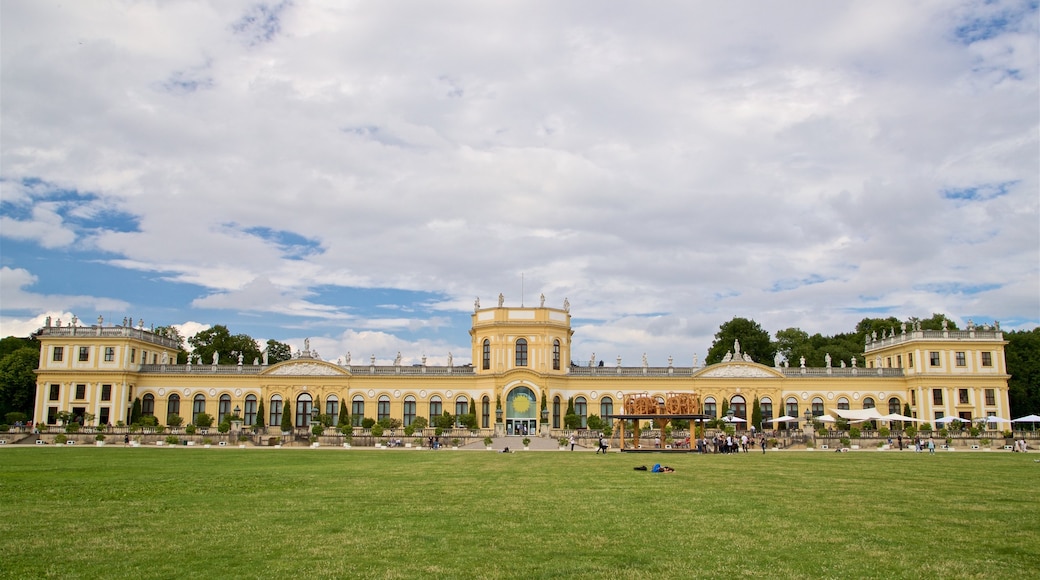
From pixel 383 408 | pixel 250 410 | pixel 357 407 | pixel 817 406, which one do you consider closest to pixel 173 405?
pixel 250 410

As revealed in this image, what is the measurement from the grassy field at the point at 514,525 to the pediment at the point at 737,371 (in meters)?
43.0

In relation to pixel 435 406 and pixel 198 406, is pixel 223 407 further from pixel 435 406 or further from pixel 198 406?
pixel 435 406

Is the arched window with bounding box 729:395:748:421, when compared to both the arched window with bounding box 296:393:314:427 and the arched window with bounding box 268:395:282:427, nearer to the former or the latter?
the arched window with bounding box 296:393:314:427

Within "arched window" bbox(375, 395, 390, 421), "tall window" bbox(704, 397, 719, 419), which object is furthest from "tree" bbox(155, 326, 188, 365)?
"tall window" bbox(704, 397, 719, 419)

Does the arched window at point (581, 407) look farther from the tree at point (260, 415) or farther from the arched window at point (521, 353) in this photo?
the tree at point (260, 415)

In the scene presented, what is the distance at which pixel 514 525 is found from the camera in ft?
52.4

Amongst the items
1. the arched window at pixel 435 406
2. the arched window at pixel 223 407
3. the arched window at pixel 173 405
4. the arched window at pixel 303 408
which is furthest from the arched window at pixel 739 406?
the arched window at pixel 173 405

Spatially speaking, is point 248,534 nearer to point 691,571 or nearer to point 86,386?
point 691,571

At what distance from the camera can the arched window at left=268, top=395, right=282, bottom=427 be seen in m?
71.3

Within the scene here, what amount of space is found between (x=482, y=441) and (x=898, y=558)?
4826cm

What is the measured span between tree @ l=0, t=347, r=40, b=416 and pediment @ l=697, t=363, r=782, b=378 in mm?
58573

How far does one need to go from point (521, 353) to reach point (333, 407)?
16.5 metres

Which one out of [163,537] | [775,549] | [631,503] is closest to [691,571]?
[775,549]

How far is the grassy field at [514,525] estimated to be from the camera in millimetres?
12273
